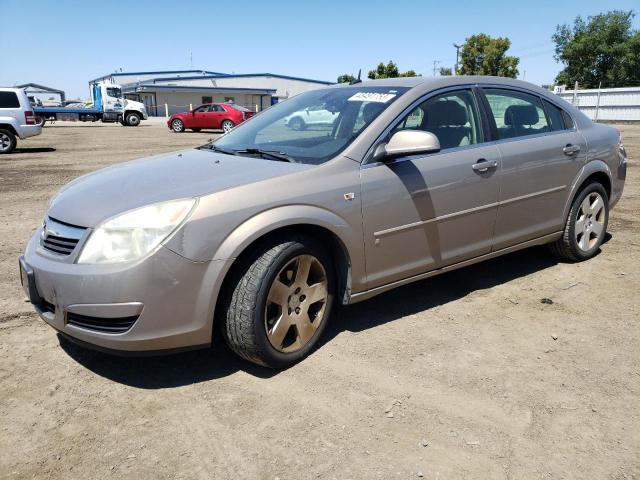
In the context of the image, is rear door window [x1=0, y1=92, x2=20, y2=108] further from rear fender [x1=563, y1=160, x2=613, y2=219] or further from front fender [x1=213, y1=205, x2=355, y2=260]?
rear fender [x1=563, y1=160, x2=613, y2=219]

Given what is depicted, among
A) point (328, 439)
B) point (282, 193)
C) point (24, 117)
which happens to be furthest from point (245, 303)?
point (24, 117)

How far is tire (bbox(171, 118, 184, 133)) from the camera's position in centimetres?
2802

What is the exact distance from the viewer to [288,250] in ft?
9.60

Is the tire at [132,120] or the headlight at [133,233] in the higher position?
the tire at [132,120]

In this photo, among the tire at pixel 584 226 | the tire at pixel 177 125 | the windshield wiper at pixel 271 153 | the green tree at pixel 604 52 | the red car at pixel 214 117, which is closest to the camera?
the windshield wiper at pixel 271 153

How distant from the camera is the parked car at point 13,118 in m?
15.0

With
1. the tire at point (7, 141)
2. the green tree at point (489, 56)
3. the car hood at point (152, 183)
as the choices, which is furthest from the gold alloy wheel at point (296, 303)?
the green tree at point (489, 56)

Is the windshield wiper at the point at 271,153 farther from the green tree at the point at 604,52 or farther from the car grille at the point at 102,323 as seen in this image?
the green tree at the point at 604,52

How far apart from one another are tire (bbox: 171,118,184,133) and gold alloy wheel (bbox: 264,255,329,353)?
26465 millimetres

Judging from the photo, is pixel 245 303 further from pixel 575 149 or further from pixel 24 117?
pixel 24 117

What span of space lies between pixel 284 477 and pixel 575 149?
143 inches

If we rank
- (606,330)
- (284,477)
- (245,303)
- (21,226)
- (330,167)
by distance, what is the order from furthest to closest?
(21,226) < (606,330) < (330,167) < (245,303) < (284,477)

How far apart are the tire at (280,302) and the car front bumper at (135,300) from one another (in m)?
0.16

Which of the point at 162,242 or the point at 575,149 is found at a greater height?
the point at 575,149
